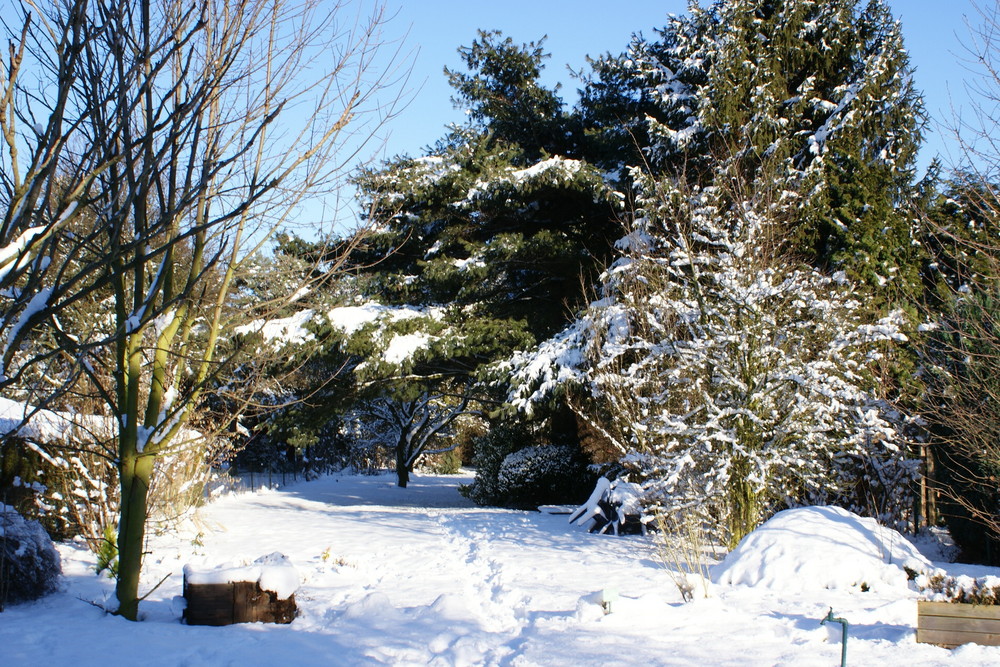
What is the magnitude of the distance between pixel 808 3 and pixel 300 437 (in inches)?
459

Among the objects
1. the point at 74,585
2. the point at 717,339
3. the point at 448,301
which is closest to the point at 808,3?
the point at 717,339

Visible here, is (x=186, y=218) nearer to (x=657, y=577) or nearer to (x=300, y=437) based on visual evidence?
(x=657, y=577)

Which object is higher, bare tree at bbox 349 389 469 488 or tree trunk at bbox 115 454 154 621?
bare tree at bbox 349 389 469 488

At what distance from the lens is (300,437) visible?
14.6 metres

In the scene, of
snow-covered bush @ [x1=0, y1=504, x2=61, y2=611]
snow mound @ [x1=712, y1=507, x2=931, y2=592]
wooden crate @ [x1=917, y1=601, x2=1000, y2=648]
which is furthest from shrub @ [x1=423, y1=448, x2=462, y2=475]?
wooden crate @ [x1=917, y1=601, x2=1000, y2=648]

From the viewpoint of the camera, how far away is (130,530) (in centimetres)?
480

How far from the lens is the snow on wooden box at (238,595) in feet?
15.7

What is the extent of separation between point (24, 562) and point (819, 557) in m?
6.18

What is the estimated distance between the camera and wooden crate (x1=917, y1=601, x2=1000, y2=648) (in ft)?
13.5

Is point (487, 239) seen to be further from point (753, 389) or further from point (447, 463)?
point (447, 463)

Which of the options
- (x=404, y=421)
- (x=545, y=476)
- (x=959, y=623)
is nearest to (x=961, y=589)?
(x=959, y=623)

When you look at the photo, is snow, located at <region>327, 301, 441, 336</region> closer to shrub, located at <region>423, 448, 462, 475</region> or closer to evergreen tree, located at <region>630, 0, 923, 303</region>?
evergreen tree, located at <region>630, 0, 923, 303</region>

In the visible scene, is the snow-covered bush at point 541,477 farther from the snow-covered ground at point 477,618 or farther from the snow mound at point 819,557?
the snow mound at point 819,557

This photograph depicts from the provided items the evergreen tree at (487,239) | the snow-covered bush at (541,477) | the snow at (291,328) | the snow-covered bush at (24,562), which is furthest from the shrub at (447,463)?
the snow-covered bush at (24,562)
